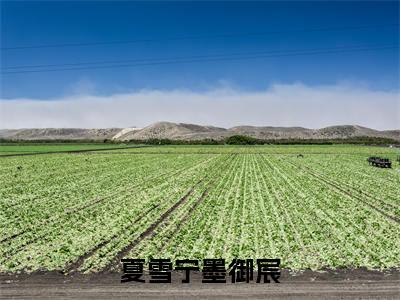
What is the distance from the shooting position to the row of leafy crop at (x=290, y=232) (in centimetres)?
1566

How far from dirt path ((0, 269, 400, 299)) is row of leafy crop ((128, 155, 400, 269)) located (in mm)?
1163

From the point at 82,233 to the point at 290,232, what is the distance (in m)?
9.63

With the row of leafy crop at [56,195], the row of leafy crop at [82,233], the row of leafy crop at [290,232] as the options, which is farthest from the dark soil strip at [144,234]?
the row of leafy crop at [56,195]

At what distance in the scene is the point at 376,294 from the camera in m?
12.4

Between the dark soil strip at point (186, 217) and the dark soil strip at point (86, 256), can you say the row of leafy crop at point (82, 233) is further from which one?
the dark soil strip at point (186, 217)

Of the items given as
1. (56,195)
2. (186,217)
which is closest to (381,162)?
(186,217)

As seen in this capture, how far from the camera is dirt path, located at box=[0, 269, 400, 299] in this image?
12258mm

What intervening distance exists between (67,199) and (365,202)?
809 inches

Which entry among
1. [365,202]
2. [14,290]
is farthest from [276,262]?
[365,202]

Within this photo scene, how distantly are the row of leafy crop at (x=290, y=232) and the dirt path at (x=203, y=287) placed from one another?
1163 mm

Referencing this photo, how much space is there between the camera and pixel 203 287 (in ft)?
42.1

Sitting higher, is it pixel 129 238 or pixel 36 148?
pixel 36 148

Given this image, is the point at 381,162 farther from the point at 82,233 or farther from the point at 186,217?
the point at 82,233

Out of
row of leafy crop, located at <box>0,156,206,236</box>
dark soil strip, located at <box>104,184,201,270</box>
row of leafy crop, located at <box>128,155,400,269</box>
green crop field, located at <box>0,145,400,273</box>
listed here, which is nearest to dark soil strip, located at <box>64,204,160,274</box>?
green crop field, located at <box>0,145,400,273</box>
